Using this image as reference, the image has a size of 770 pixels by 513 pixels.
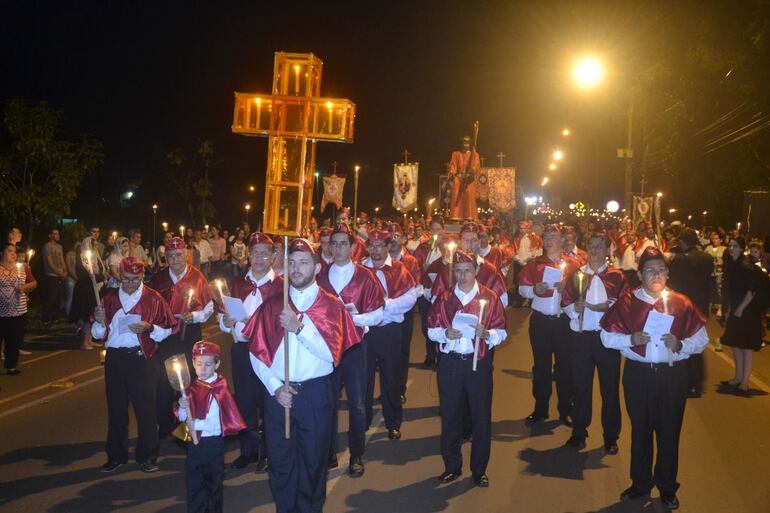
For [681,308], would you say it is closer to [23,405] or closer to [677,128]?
[23,405]

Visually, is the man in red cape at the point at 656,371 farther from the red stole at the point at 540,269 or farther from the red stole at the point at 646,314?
the red stole at the point at 540,269

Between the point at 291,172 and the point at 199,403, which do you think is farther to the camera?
the point at 291,172

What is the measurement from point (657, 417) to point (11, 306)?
8.96m

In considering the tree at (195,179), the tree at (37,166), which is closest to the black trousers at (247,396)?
the tree at (37,166)

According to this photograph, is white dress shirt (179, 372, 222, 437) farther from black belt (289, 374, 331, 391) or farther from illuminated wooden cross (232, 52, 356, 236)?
illuminated wooden cross (232, 52, 356, 236)

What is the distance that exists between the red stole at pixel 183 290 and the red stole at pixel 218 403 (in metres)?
2.19

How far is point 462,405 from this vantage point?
6684mm

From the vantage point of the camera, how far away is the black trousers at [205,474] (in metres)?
5.49

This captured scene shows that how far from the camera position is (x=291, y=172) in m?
6.12

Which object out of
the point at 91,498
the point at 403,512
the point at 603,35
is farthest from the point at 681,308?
the point at 603,35

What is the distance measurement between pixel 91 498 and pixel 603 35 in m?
22.6

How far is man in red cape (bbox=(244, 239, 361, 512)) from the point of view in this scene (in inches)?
203

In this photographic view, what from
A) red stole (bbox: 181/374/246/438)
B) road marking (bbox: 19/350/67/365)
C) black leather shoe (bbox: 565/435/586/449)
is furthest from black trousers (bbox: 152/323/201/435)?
road marking (bbox: 19/350/67/365)

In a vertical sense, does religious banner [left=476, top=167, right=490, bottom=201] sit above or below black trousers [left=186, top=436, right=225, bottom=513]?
above
